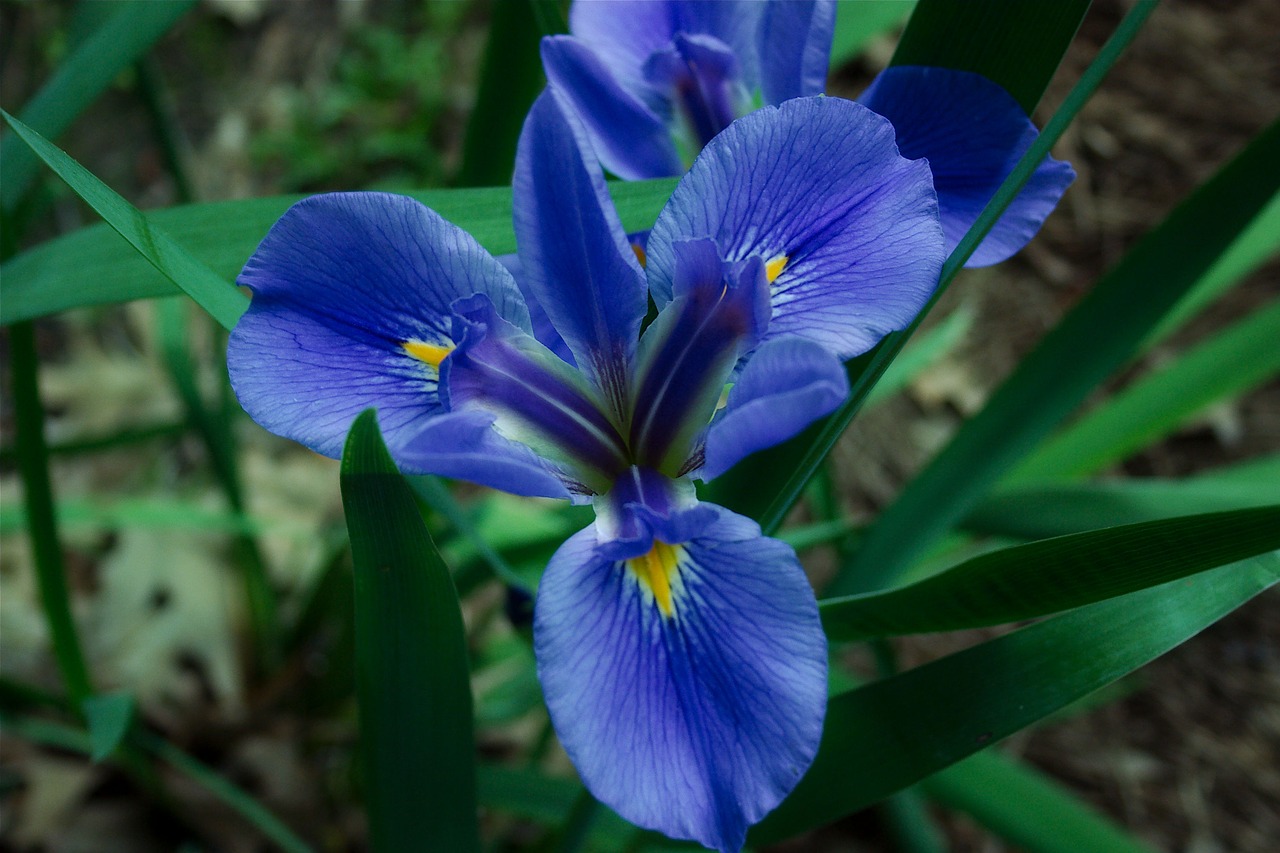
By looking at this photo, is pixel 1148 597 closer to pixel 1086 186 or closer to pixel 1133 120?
pixel 1086 186

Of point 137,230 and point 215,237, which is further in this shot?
point 215,237

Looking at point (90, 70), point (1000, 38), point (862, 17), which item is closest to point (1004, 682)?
point (1000, 38)

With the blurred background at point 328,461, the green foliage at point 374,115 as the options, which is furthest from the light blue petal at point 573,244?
the green foliage at point 374,115

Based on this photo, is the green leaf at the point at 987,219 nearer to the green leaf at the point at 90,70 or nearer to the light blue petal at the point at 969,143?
the light blue petal at the point at 969,143

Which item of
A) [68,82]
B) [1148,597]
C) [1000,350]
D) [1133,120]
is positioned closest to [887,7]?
[1148,597]

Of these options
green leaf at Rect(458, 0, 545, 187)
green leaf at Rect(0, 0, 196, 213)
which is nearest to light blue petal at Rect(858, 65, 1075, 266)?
green leaf at Rect(458, 0, 545, 187)

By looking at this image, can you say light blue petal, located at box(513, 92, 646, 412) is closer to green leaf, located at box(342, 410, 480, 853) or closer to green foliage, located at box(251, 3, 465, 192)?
green leaf, located at box(342, 410, 480, 853)

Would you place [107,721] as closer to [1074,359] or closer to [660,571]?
[660,571]
